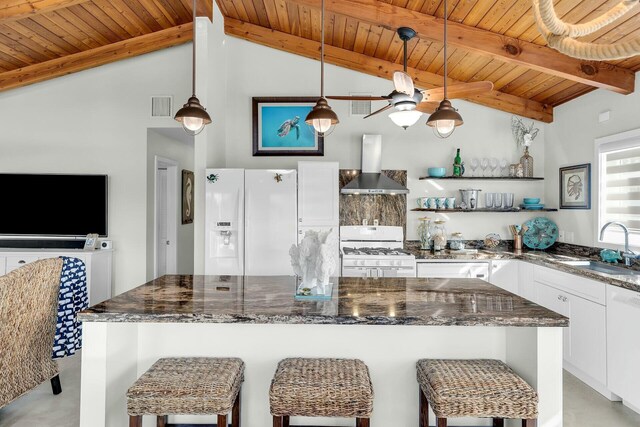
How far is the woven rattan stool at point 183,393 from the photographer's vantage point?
1.65 m

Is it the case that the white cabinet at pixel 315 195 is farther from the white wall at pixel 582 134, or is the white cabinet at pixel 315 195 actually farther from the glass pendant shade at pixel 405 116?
the white wall at pixel 582 134

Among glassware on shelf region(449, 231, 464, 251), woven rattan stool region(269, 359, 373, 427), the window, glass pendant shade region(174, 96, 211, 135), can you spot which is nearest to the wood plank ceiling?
the window

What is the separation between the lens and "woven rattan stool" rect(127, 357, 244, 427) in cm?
165

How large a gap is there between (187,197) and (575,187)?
530 centimetres

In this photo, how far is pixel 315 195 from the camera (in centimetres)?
430

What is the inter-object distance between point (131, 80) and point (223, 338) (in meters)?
4.11

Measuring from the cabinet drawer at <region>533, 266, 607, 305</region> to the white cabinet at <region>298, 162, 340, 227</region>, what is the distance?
6.65 feet

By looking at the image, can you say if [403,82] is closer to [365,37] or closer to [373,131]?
[365,37]

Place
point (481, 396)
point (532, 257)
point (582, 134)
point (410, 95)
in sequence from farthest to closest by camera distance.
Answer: point (582, 134) → point (532, 257) → point (410, 95) → point (481, 396)

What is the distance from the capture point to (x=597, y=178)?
384cm

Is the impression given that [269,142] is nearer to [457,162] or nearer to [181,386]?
[457,162]

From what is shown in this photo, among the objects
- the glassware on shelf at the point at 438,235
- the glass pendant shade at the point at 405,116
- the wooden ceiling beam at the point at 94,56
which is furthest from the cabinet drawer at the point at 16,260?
the glassware on shelf at the point at 438,235

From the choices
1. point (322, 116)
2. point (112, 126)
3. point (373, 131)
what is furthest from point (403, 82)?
point (112, 126)

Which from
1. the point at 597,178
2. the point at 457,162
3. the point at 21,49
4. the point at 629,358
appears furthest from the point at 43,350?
the point at 597,178
